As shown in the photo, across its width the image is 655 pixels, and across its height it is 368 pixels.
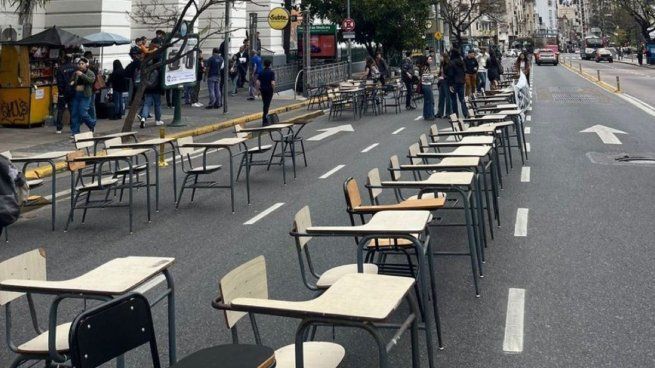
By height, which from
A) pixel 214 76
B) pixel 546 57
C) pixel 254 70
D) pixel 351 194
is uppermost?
pixel 546 57

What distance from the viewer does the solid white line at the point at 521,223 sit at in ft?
29.9

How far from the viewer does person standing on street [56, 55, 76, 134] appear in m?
18.2

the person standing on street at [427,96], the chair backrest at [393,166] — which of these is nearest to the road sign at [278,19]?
the person standing on street at [427,96]

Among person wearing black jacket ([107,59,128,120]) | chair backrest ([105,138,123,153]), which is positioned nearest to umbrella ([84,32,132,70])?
person wearing black jacket ([107,59,128,120])

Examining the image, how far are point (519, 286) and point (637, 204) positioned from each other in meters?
4.42

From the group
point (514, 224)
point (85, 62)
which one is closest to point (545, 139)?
point (514, 224)

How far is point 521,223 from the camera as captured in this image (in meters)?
9.56

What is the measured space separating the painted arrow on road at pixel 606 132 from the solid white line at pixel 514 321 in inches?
448

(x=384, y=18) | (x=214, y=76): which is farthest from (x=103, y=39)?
(x=384, y=18)

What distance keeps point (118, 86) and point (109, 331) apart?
19472mm

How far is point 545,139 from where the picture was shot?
17688 mm

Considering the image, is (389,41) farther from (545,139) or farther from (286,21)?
(545,139)

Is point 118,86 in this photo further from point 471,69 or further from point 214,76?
point 471,69

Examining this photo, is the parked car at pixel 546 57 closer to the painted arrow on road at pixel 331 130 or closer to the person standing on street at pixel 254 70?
the person standing on street at pixel 254 70
